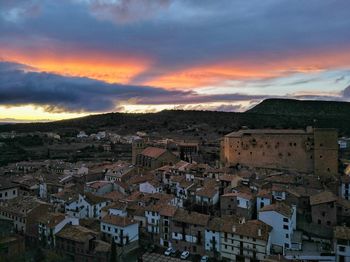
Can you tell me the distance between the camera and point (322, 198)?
27.4m

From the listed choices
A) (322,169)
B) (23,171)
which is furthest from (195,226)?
(23,171)

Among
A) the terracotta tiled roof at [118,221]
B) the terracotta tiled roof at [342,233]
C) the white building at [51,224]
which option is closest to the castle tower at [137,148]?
the white building at [51,224]

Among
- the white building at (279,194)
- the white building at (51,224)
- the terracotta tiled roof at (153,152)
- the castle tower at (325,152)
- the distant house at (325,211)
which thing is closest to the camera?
the distant house at (325,211)

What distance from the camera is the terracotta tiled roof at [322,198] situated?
26706 millimetres

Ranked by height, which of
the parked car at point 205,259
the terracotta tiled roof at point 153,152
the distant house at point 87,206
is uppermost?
the terracotta tiled roof at point 153,152

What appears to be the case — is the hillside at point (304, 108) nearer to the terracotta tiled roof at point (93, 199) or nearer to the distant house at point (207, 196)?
the distant house at point (207, 196)

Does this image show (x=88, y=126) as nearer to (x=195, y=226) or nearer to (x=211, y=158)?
(x=211, y=158)

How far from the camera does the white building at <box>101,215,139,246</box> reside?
26766mm

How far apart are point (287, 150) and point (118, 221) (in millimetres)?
24069

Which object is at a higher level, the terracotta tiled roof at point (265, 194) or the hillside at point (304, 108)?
the hillside at point (304, 108)

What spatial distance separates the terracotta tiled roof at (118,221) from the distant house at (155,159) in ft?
62.4

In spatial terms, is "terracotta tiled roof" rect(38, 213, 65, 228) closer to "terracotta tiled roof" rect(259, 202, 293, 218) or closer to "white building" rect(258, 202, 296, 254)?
"white building" rect(258, 202, 296, 254)

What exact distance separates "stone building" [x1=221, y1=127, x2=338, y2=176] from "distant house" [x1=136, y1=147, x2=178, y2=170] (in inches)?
277

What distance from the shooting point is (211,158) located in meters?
54.4
